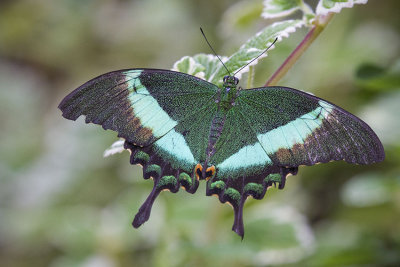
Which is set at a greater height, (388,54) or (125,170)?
(125,170)

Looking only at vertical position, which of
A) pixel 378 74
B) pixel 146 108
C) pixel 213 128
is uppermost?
pixel 146 108

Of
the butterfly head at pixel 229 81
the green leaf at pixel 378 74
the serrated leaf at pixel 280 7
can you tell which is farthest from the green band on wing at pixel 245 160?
the green leaf at pixel 378 74

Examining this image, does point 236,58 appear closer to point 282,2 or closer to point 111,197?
point 282,2

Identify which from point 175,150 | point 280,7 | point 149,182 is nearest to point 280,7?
point 280,7

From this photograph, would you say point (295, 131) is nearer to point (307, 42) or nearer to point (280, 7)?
point (307, 42)

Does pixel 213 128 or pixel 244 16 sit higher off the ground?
pixel 244 16

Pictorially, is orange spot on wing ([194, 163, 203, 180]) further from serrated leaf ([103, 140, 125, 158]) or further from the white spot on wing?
serrated leaf ([103, 140, 125, 158])

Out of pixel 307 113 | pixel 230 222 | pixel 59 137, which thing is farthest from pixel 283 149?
pixel 59 137
